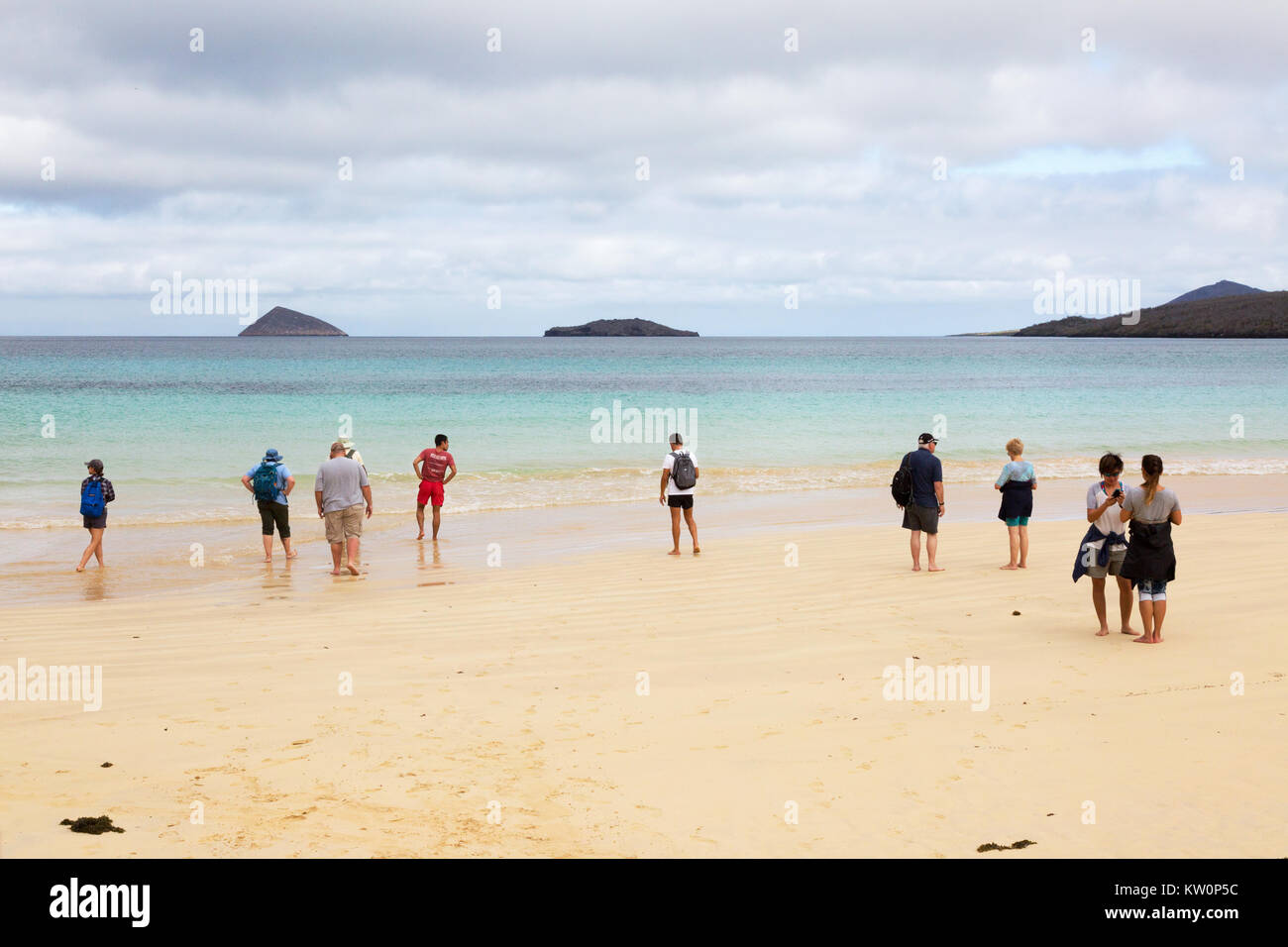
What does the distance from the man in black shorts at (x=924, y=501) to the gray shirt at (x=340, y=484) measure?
258 inches

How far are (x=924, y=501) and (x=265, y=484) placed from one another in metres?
8.43

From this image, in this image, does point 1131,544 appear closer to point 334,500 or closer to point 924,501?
point 924,501

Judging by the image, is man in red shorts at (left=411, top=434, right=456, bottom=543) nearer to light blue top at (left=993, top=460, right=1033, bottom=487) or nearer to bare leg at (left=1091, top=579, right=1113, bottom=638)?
light blue top at (left=993, top=460, right=1033, bottom=487)

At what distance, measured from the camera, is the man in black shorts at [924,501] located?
1152 centimetres

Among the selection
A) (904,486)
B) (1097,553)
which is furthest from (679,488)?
(1097,553)

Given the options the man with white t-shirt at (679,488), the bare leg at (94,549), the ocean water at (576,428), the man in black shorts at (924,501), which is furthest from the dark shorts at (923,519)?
the bare leg at (94,549)

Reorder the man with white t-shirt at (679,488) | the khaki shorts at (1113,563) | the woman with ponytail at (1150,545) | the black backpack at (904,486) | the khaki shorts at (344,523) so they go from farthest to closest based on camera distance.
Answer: the man with white t-shirt at (679,488) → the khaki shorts at (344,523) → the black backpack at (904,486) → the khaki shorts at (1113,563) → the woman with ponytail at (1150,545)

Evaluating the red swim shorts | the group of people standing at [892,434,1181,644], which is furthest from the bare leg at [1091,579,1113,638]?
the red swim shorts

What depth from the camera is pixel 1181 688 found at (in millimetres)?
6953

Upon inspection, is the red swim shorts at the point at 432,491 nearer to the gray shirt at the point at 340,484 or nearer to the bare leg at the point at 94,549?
the gray shirt at the point at 340,484
